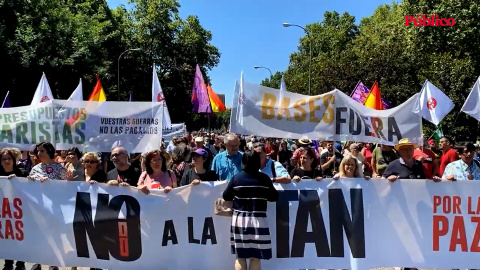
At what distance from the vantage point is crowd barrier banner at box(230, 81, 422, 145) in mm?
7156

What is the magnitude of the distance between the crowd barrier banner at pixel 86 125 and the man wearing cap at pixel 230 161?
132 centimetres

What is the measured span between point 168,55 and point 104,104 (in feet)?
161

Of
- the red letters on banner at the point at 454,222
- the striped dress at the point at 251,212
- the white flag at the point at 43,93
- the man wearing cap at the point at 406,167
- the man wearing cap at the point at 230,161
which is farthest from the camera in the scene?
the white flag at the point at 43,93

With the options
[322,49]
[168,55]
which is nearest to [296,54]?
[322,49]

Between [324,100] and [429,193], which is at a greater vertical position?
[324,100]

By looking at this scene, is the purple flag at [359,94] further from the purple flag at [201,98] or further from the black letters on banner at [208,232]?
the black letters on banner at [208,232]

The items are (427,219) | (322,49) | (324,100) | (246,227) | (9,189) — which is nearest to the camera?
(246,227)

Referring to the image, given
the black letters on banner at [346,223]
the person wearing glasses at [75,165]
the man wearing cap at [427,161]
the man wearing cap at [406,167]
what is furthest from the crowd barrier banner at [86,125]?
the man wearing cap at [427,161]

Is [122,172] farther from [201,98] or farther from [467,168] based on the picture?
[201,98]

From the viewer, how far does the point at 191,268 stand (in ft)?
19.2

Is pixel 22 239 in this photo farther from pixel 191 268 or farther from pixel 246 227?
pixel 246 227

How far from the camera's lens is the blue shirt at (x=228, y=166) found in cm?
652

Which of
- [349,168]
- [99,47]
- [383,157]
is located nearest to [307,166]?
[349,168]

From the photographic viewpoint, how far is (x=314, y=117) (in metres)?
7.37
